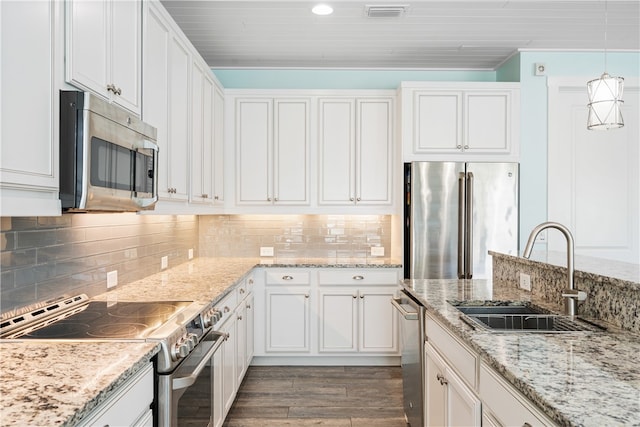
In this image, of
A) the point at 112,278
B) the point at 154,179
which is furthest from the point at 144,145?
the point at 112,278

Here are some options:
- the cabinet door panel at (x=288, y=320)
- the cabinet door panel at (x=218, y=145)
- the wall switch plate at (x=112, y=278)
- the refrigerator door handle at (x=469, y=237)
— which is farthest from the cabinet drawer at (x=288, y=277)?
A: the wall switch plate at (x=112, y=278)

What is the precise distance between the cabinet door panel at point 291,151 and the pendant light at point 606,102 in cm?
230

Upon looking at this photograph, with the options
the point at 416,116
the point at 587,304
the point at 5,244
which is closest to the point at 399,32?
the point at 416,116

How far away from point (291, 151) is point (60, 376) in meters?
3.05

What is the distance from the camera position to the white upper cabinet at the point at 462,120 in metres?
3.77

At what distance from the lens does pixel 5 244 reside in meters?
1.61

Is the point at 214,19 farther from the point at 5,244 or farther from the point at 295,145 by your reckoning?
the point at 5,244

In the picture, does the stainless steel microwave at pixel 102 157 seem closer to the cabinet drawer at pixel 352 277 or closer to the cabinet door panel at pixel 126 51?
the cabinet door panel at pixel 126 51

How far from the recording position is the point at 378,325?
3.78 m

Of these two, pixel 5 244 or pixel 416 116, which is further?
pixel 416 116

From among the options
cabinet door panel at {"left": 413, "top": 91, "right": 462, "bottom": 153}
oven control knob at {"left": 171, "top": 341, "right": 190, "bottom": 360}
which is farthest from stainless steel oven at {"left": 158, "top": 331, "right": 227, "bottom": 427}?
cabinet door panel at {"left": 413, "top": 91, "right": 462, "bottom": 153}

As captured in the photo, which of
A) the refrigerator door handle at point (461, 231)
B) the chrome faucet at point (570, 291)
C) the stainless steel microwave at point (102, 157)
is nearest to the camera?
the stainless steel microwave at point (102, 157)

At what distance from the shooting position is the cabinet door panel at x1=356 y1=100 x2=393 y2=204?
4.00m

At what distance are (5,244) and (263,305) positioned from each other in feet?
7.73
